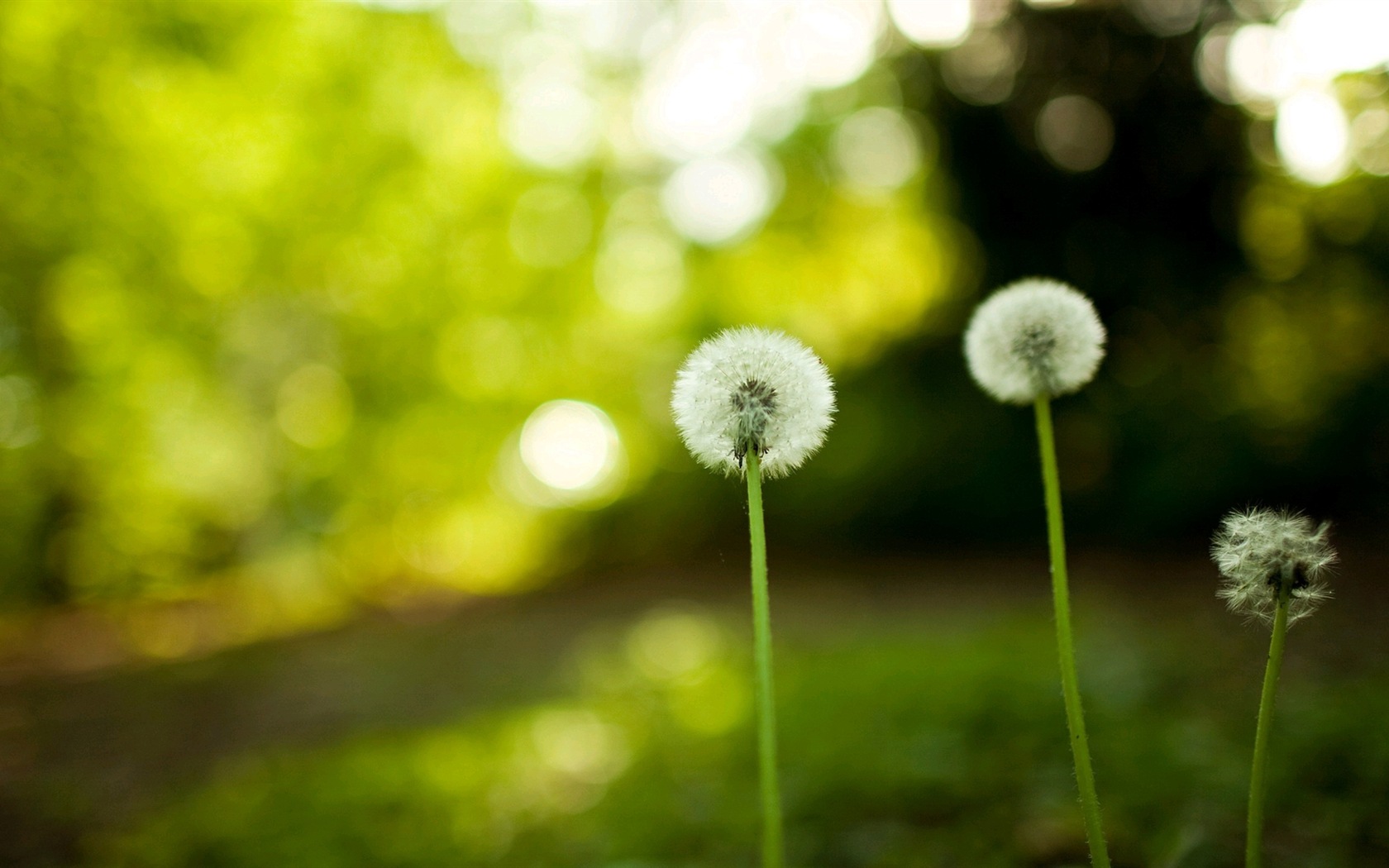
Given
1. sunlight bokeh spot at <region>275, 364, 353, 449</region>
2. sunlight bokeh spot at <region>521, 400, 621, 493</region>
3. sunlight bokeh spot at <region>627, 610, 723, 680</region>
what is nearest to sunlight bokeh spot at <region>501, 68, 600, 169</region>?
sunlight bokeh spot at <region>521, 400, 621, 493</region>

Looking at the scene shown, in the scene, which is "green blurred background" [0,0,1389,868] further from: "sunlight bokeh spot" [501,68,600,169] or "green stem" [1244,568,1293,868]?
"green stem" [1244,568,1293,868]

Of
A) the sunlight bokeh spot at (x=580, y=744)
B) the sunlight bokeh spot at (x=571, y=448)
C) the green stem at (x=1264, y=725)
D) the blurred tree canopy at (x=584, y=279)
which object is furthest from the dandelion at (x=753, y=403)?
the sunlight bokeh spot at (x=571, y=448)

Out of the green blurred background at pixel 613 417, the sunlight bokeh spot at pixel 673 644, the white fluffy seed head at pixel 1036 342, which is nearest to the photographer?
the white fluffy seed head at pixel 1036 342

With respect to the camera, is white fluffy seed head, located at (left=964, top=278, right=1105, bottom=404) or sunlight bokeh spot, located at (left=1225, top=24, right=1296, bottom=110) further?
sunlight bokeh spot, located at (left=1225, top=24, right=1296, bottom=110)

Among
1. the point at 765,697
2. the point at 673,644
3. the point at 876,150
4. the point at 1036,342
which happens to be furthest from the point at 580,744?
the point at 876,150

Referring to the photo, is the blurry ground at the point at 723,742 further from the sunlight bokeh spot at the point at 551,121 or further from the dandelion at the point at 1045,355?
the sunlight bokeh spot at the point at 551,121
